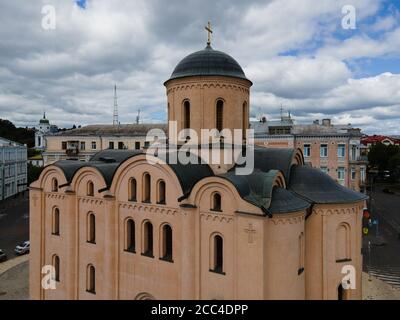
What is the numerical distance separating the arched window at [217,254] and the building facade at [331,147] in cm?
2845

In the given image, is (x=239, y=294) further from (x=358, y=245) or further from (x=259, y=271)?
(x=358, y=245)

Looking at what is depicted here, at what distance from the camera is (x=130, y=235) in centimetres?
1675

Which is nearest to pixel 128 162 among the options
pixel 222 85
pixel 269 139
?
pixel 222 85

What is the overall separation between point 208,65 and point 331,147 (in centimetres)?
2686

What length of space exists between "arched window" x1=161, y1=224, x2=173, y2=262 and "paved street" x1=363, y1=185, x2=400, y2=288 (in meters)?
17.3

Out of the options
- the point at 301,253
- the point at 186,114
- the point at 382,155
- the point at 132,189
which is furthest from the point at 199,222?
the point at 382,155

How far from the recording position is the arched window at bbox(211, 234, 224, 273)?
548 inches

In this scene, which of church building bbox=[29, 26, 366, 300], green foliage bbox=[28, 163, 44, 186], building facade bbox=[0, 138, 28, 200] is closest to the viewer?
church building bbox=[29, 26, 366, 300]

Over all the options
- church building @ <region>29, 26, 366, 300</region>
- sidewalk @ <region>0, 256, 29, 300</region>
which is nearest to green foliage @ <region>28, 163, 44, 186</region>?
sidewalk @ <region>0, 256, 29, 300</region>

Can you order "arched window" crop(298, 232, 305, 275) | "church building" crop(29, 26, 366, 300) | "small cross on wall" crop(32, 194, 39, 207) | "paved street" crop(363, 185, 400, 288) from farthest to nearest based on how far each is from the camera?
"paved street" crop(363, 185, 400, 288) → "small cross on wall" crop(32, 194, 39, 207) → "arched window" crop(298, 232, 305, 275) → "church building" crop(29, 26, 366, 300)

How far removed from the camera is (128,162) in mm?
16312

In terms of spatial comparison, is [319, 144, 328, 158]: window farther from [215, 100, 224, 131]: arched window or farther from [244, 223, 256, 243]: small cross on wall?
[244, 223, 256, 243]: small cross on wall

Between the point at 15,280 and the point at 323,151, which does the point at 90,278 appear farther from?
the point at 323,151
